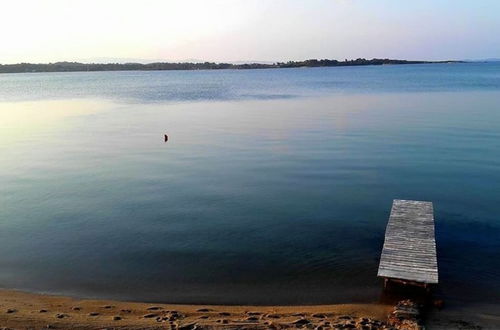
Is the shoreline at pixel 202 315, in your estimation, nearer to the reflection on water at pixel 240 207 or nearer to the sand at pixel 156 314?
the sand at pixel 156 314

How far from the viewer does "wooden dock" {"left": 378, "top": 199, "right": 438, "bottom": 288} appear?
13469mm

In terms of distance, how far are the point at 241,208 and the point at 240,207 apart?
0.15 metres

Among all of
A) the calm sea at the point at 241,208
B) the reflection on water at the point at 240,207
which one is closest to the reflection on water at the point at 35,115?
the calm sea at the point at 241,208

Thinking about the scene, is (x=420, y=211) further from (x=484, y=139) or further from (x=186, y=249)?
(x=484, y=139)

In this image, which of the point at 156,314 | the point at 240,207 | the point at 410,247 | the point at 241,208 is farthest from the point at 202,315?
the point at 240,207

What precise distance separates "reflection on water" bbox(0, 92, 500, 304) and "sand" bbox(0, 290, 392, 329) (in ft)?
2.40

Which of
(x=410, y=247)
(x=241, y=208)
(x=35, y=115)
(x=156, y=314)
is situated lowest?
(x=156, y=314)

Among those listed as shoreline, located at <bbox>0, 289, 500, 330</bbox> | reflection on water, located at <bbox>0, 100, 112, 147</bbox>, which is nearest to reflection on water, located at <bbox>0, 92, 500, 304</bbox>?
shoreline, located at <bbox>0, 289, 500, 330</bbox>

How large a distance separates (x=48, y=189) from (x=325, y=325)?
17.4 metres

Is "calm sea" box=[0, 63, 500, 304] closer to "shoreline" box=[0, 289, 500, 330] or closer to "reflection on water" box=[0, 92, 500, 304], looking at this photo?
"reflection on water" box=[0, 92, 500, 304]

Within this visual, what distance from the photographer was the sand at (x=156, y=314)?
11.4m

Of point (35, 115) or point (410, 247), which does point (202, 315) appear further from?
point (35, 115)

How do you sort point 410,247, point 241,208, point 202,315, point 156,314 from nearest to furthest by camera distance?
point 202,315
point 156,314
point 410,247
point 241,208

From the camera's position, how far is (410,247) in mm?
15141
